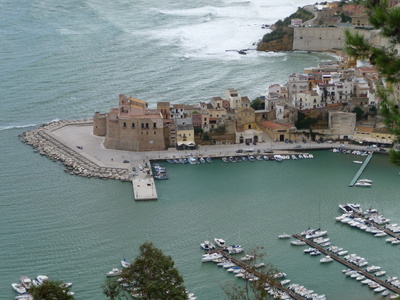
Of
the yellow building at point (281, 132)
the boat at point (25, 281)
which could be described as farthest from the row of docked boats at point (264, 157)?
the boat at point (25, 281)

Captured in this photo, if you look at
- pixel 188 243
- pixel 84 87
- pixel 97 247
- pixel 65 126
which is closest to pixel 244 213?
pixel 188 243

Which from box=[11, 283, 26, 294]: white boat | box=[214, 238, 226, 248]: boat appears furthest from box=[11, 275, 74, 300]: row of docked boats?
box=[214, 238, 226, 248]: boat

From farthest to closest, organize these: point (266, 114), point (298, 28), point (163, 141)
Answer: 1. point (298, 28)
2. point (266, 114)
3. point (163, 141)

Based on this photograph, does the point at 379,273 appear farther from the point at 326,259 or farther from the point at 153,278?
the point at 153,278

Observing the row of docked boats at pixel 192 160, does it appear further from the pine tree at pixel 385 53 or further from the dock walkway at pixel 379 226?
the pine tree at pixel 385 53

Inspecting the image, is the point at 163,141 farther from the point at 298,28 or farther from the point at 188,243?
the point at 298,28

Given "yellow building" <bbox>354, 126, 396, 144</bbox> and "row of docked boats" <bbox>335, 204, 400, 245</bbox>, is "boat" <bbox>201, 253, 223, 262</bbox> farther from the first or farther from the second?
"yellow building" <bbox>354, 126, 396, 144</bbox>

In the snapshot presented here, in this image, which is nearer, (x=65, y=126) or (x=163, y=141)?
(x=163, y=141)
